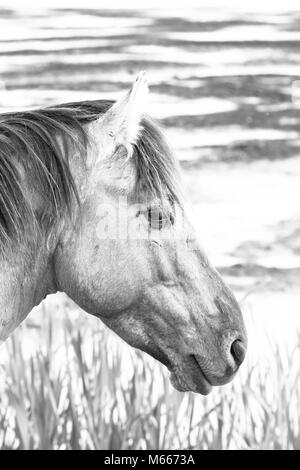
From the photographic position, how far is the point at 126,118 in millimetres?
1798

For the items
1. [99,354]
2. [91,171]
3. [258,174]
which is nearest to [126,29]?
[258,174]

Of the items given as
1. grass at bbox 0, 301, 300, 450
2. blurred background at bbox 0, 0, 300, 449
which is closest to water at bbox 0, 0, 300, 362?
blurred background at bbox 0, 0, 300, 449

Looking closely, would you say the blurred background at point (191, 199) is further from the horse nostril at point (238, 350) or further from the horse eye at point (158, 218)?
the horse nostril at point (238, 350)

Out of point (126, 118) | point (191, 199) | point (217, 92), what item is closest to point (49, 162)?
point (126, 118)

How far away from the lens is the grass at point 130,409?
303 centimetres

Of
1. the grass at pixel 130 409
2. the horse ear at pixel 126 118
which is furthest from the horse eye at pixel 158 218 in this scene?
the grass at pixel 130 409

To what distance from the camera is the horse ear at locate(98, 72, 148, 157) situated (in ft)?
5.78

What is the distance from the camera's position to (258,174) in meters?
7.36

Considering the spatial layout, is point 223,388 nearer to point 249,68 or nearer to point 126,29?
point 249,68

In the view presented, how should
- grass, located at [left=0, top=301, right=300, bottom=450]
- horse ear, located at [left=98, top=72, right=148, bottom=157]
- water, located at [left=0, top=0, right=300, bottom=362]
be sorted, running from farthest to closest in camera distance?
water, located at [left=0, top=0, right=300, bottom=362] < grass, located at [left=0, top=301, right=300, bottom=450] < horse ear, located at [left=98, top=72, right=148, bottom=157]

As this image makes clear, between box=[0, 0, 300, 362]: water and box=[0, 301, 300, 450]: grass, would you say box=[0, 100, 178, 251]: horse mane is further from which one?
box=[0, 0, 300, 362]: water

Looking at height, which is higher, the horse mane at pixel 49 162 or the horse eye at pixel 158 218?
the horse mane at pixel 49 162

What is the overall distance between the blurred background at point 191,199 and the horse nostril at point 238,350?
0.36 m

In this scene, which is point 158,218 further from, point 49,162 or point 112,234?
point 49,162
